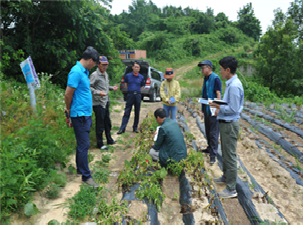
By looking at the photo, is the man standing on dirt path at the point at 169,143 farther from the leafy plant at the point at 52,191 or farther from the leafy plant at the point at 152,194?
the leafy plant at the point at 52,191

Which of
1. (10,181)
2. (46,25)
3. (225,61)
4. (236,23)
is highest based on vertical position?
(236,23)

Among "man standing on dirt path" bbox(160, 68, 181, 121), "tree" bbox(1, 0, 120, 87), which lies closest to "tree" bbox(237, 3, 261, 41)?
"tree" bbox(1, 0, 120, 87)

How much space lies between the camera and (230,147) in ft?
11.3

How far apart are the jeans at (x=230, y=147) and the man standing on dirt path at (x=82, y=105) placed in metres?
1.66

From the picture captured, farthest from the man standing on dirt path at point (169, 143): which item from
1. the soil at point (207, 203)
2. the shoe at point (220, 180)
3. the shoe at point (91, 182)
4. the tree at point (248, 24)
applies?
the tree at point (248, 24)

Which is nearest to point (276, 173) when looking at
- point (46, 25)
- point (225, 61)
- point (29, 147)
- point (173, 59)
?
point (225, 61)

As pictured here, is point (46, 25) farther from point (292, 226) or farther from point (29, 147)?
point (292, 226)

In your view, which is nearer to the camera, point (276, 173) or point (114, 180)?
point (114, 180)

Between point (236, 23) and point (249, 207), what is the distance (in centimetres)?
4207

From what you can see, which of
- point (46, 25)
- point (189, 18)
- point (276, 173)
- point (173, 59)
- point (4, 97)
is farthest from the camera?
point (189, 18)

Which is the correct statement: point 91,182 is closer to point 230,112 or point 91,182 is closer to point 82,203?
point 82,203

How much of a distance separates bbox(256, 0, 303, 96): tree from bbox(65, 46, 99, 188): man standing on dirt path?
15827 millimetres

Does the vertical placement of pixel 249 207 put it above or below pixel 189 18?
below

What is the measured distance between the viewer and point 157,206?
3.12 metres
